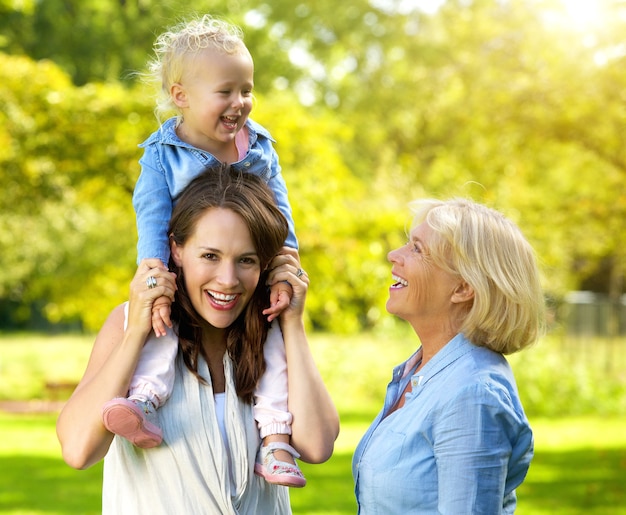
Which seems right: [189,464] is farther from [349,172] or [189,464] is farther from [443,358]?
[349,172]

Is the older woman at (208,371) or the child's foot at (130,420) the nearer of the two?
the child's foot at (130,420)

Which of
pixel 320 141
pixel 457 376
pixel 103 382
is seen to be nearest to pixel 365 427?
pixel 320 141

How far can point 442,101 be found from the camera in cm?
2245

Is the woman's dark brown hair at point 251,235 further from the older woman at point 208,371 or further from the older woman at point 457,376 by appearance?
the older woman at point 457,376

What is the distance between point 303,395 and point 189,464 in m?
0.39

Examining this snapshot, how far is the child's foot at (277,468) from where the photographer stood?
8.96 feet

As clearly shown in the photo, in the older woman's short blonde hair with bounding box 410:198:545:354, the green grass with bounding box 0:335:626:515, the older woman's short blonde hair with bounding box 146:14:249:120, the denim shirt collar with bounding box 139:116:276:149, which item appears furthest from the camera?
the green grass with bounding box 0:335:626:515

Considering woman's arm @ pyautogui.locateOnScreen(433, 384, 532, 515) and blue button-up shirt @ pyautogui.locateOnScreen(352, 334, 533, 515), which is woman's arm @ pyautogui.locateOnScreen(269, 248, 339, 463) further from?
woman's arm @ pyautogui.locateOnScreen(433, 384, 532, 515)

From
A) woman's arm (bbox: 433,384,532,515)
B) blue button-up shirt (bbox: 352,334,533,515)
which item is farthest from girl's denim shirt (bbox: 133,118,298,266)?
woman's arm (bbox: 433,384,532,515)

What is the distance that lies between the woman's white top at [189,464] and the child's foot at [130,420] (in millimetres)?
102

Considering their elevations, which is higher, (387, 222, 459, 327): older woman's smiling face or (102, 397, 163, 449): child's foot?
(387, 222, 459, 327): older woman's smiling face

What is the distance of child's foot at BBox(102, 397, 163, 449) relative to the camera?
100 inches

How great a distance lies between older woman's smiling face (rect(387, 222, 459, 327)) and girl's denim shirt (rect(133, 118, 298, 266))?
414 mm

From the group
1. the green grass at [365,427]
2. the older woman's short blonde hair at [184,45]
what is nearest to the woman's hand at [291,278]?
the older woman's short blonde hair at [184,45]
